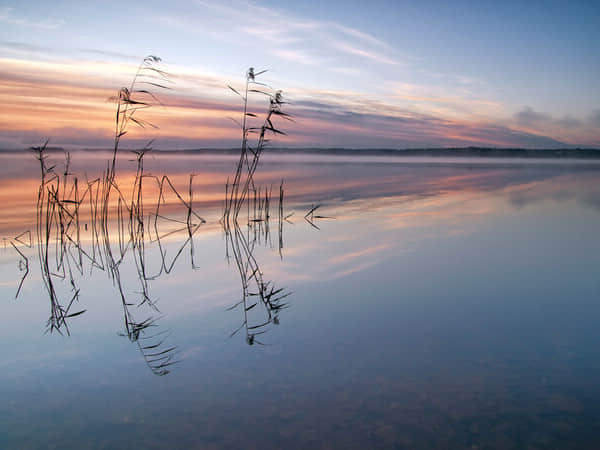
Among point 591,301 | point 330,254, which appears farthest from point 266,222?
point 591,301

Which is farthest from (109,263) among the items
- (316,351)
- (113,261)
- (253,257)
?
(316,351)

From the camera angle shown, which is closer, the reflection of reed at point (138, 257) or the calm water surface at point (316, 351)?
the calm water surface at point (316, 351)

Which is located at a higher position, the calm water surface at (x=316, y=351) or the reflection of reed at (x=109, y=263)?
the calm water surface at (x=316, y=351)

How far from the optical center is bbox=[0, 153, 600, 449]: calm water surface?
2.17 meters

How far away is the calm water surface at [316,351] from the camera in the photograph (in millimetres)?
2172

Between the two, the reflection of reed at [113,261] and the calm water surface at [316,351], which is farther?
the reflection of reed at [113,261]

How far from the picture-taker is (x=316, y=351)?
10.0ft

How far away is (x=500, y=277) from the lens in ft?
16.3

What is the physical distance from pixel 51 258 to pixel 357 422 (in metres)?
5.14

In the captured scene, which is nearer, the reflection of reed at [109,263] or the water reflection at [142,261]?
the reflection of reed at [109,263]

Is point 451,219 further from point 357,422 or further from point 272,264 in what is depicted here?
point 357,422

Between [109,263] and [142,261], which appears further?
[142,261]

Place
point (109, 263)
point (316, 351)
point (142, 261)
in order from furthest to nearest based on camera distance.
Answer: point (142, 261) → point (109, 263) → point (316, 351)

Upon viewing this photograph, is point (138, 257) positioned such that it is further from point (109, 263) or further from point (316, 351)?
point (316, 351)
